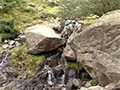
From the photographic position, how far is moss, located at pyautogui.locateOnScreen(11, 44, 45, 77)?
9578 millimetres

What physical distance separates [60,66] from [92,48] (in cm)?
164

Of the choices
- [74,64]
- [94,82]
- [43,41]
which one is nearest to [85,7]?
[43,41]

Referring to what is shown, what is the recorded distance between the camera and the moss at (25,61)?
9.58 meters

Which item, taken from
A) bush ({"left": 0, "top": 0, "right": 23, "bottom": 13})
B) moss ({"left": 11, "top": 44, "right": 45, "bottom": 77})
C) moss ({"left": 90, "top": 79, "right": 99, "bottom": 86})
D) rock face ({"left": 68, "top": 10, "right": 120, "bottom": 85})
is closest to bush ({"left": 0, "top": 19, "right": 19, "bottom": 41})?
moss ({"left": 11, "top": 44, "right": 45, "bottom": 77})

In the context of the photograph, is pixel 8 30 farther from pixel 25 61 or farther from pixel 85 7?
pixel 85 7

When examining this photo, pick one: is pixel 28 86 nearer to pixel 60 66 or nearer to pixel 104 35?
pixel 60 66

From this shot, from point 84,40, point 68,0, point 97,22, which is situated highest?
point 68,0

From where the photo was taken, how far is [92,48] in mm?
8125

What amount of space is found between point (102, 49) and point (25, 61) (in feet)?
11.1

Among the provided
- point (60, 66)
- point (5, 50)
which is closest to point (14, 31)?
point (5, 50)

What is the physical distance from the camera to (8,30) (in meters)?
12.4

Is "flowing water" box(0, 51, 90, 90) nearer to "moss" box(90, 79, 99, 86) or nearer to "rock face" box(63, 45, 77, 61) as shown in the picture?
A: "rock face" box(63, 45, 77, 61)

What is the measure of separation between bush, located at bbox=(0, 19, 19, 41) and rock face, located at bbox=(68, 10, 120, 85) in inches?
180

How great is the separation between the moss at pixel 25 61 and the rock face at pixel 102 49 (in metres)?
1.78
